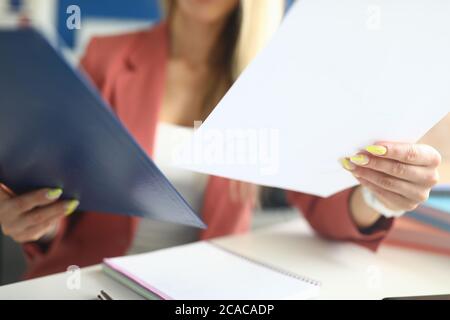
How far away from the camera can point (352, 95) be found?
42cm

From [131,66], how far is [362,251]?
1.91 feet

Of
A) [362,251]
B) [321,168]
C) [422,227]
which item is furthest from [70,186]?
[422,227]

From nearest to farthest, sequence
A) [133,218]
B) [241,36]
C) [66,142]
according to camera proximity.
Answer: [66,142]
[133,218]
[241,36]

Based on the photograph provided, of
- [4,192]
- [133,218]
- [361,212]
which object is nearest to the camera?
[4,192]

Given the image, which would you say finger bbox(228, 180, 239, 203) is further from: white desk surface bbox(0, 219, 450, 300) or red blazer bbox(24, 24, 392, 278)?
white desk surface bbox(0, 219, 450, 300)

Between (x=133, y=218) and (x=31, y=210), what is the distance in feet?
0.97

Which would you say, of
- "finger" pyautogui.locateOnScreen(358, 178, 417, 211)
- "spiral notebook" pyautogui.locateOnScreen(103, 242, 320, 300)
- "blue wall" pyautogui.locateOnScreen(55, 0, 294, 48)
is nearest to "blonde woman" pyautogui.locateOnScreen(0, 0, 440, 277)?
"finger" pyautogui.locateOnScreen(358, 178, 417, 211)

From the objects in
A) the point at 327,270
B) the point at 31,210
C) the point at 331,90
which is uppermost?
the point at 331,90

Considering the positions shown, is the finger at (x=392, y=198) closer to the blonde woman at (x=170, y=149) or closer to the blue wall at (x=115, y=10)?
the blonde woman at (x=170, y=149)

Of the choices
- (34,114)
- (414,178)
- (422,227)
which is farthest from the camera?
(422,227)

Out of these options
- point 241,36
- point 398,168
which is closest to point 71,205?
point 398,168

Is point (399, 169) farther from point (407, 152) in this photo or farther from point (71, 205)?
point (71, 205)

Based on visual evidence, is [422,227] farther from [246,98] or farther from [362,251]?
[246,98]

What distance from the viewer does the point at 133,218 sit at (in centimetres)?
81
